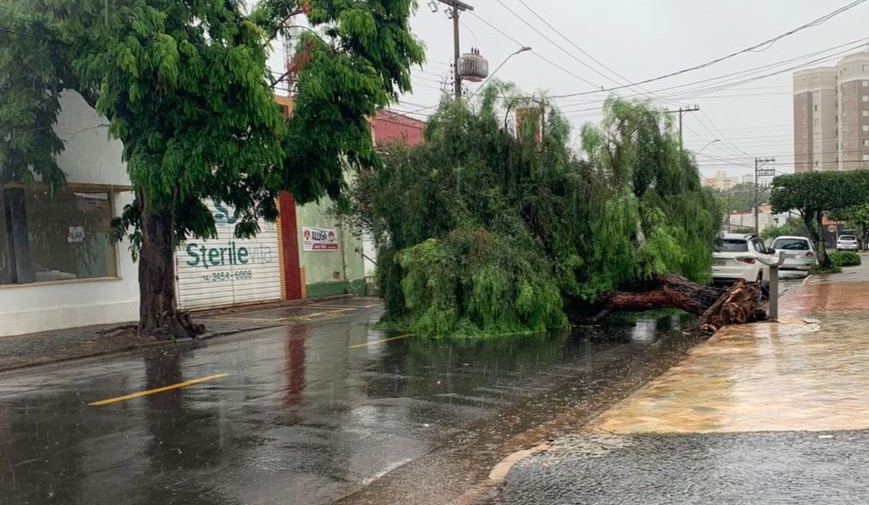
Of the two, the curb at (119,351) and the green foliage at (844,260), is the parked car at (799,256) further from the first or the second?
the curb at (119,351)

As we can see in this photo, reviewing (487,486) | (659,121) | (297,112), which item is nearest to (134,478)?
(487,486)

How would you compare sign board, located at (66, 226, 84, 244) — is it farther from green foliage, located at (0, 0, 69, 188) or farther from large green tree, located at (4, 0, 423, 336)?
large green tree, located at (4, 0, 423, 336)

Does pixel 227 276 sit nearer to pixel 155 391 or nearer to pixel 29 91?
pixel 29 91

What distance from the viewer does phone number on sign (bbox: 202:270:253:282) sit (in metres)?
21.8

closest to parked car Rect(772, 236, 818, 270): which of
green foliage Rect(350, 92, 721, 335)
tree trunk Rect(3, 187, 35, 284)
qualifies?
green foliage Rect(350, 92, 721, 335)

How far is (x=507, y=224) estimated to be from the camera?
567 inches

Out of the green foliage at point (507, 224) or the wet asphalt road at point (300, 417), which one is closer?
the wet asphalt road at point (300, 417)

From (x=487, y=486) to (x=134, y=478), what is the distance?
2.74 m

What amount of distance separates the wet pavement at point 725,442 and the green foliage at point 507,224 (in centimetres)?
474

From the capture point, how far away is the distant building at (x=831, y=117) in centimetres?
8619

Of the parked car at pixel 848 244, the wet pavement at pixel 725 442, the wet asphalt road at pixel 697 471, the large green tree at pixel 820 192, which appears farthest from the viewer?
the parked car at pixel 848 244

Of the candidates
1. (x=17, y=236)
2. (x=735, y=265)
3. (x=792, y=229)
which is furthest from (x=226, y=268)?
(x=792, y=229)

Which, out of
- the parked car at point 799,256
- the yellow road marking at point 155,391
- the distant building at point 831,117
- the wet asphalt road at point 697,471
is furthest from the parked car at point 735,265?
the distant building at point 831,117

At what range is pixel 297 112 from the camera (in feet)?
45.3
